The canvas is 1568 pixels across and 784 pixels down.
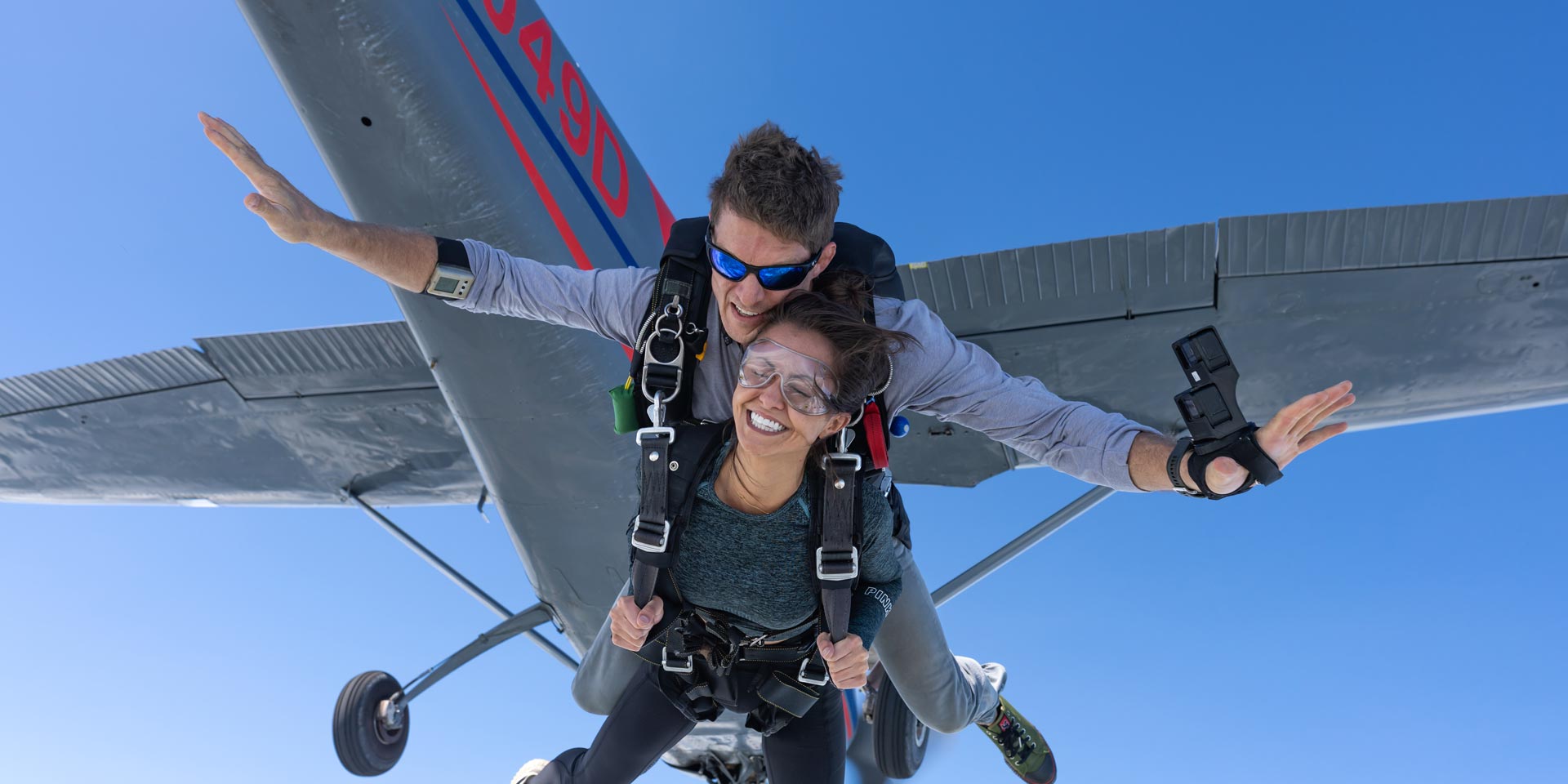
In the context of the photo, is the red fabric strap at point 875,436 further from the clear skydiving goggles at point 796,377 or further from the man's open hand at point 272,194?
the man's open hand at point 272,194

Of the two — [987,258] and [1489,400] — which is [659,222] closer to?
[987,258]

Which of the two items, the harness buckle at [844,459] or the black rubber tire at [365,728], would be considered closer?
the harness buckle at [844,459]

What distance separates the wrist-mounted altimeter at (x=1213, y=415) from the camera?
10.7 ft

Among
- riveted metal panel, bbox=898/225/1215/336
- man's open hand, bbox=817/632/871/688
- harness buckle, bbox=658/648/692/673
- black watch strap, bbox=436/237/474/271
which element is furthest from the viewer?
riveted metal panel, bbox=898/225/1215/336

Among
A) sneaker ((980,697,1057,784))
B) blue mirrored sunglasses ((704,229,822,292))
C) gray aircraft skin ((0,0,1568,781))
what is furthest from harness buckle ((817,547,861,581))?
sneaker ((980,697,1057,784))

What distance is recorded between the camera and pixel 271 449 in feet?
29.9

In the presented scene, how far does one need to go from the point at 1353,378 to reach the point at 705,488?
198 inches

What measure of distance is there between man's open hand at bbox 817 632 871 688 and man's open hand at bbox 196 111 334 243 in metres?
2.18

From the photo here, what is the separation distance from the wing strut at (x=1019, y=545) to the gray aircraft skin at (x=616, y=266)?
607 mm

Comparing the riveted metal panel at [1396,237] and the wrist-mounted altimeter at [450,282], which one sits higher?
the riveted metal panel at [1396,237]

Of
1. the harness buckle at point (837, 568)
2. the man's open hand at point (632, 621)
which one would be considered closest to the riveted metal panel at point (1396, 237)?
the harness buckle at point (837, 568)

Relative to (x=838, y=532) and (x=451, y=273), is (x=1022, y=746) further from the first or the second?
(x=451, y=273)

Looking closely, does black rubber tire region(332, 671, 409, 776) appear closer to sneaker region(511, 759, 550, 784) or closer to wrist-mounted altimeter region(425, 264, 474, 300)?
sneaker region(511, 759, 550, 784)

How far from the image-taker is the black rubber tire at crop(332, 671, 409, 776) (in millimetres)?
7023
